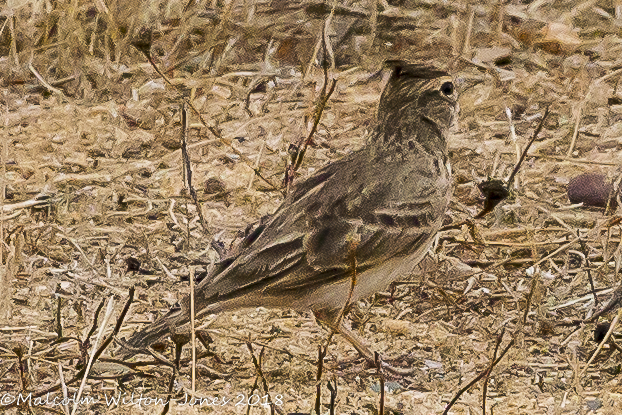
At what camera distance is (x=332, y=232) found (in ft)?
14.1

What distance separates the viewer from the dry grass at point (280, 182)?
4.36 meters

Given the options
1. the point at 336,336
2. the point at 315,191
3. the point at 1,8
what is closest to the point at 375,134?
the point at 315,191

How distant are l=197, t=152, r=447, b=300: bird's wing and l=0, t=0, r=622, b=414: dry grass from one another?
0.32m

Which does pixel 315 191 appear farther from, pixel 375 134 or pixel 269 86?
pixel 269 86

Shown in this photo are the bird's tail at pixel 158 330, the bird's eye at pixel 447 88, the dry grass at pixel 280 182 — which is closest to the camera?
the bird's tail at pixel 158 330

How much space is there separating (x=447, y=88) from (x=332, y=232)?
0.81 meters

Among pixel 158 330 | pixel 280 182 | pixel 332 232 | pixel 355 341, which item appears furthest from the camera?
pixel 280 182

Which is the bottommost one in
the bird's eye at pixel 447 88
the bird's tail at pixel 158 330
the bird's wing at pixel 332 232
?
the bird's tail at pixel 158 330

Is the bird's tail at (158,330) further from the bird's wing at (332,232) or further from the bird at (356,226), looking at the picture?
the bird's wing at (332,232)

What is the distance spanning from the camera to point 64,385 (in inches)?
154

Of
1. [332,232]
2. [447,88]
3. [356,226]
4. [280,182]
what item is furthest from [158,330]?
[280,182]

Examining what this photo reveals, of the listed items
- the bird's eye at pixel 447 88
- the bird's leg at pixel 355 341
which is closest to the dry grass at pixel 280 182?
the bird's leg at pixel 355 341

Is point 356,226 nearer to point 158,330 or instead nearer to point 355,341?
point 355,341

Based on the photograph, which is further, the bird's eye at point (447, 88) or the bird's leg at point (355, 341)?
the bird's eye at point (447, 88)
